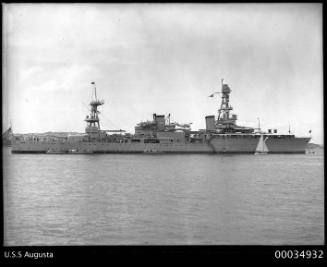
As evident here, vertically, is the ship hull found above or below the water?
above

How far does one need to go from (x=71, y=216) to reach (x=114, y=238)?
9.76 feet

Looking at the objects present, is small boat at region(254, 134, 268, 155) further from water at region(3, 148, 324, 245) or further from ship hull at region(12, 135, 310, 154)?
water at region(3, 148, 324, 245)

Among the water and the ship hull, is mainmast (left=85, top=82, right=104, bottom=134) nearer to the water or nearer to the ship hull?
the ship hull

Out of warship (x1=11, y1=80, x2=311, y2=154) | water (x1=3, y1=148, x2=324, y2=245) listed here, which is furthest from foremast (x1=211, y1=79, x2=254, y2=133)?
water (x1=3, y1=148, x2=324, y2=245)

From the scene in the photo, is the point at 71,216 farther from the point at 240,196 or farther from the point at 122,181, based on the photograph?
the point at 122,181

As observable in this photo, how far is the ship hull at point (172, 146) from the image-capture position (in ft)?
178

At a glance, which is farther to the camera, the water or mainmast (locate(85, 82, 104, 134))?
mainmast (locate(85, 82, 104, 134))

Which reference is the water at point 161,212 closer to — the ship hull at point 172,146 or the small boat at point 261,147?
the ship hull at point 172,146

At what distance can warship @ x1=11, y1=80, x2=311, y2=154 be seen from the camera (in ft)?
178

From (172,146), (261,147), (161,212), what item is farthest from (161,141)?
(161,212)

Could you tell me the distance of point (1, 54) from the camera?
5746mm

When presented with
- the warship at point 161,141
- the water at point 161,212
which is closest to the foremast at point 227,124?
the warship at point 161,141
